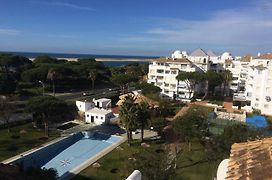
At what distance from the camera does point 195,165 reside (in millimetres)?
33125

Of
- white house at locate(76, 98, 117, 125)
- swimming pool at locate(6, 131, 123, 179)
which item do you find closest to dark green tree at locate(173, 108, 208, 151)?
swimming pool at locate(6, 131, 123, 179)

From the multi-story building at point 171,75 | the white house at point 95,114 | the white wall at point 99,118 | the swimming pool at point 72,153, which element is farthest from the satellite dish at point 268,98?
the swimming pool at point 72,153

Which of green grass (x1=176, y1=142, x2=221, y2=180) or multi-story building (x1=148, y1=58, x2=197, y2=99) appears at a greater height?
multi-story building (x1=148, y1=58, x2=197, y2=99)

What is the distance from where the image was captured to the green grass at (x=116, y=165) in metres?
29.8

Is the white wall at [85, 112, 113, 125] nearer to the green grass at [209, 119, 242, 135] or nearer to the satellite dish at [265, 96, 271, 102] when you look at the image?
the green grass at [209, 119, 242, 135]

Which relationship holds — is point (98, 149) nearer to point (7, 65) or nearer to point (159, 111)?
point (159, 111)

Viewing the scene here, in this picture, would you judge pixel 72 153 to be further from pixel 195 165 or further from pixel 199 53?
pixel 199 53

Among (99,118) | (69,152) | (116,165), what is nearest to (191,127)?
(116,165)

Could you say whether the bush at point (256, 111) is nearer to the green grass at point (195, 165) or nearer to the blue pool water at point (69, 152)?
the green grass at point (195, 165)

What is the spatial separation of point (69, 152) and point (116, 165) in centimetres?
868

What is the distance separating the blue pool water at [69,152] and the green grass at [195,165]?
1117cm

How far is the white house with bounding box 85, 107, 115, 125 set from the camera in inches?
1978

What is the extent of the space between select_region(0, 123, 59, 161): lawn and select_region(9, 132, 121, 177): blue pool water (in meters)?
2.23

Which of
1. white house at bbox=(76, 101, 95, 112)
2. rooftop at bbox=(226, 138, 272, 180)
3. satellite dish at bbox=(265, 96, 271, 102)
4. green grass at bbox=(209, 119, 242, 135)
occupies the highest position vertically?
rooftop at bbox=(226, 138, 272, 180)
